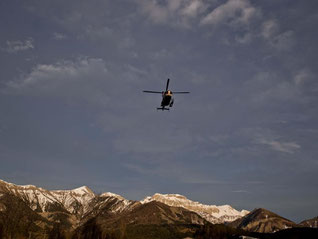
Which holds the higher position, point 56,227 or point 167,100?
point 167,100

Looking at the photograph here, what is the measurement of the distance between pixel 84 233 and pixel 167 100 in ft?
155

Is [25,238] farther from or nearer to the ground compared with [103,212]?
nearer to the ground

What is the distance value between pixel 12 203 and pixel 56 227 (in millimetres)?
70334

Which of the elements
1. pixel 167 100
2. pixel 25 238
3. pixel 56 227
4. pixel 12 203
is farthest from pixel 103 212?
pixel 56 227

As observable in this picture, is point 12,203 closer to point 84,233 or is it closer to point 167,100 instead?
point 84,233

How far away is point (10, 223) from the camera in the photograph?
72.2 meters

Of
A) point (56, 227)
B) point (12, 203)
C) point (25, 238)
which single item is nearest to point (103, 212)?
point (12, 203)

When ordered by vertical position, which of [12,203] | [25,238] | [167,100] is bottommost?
[25,238]

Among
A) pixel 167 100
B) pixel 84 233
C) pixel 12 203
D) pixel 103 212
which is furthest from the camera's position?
pixel 84 233

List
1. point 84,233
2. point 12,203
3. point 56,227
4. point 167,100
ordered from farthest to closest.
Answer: point 56,227, point 84,233, point 167,100, point 12,203

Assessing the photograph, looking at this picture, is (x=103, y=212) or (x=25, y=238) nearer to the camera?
(x=103, y=212)

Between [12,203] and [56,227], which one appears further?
[56,227]

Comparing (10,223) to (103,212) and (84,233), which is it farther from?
(84,233)

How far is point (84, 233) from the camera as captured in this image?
96.2 meters
